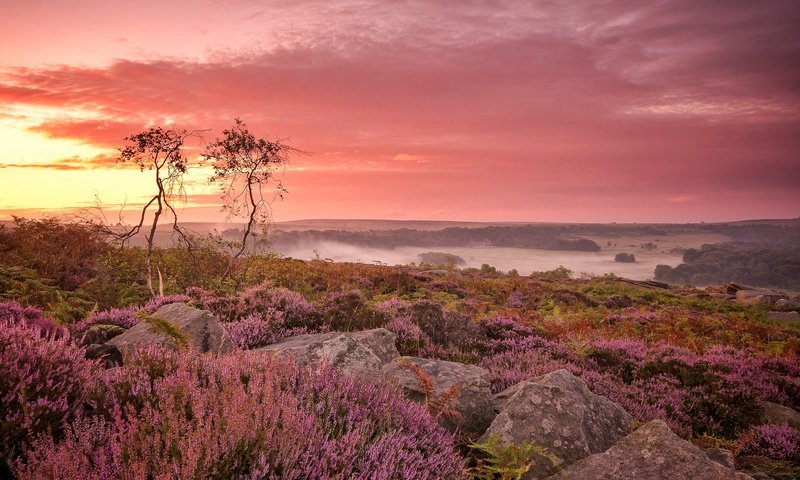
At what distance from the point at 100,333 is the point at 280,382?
13.4 feet

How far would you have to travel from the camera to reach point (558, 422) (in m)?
4.36

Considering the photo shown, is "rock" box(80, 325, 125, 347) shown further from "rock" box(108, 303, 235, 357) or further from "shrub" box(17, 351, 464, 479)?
"shrub" box(17, 351, 464, 479)

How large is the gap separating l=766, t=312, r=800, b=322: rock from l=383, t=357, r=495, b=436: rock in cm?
2217

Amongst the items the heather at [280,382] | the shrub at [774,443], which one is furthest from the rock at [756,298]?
the shrub at [774,443]

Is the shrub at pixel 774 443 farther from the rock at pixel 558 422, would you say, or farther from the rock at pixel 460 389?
the rock at pixel 460 389

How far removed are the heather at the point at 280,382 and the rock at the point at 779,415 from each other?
0.18 metres

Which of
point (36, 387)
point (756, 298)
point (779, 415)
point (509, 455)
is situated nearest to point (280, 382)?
point (36, 387)

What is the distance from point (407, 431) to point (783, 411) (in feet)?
23.3

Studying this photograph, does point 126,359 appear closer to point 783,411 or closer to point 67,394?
point 67,394

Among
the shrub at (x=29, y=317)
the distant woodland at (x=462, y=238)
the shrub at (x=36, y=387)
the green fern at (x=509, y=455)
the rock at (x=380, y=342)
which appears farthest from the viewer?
the distant woodland at (x=462, y=238)

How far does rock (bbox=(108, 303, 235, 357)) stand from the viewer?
16.5 ft

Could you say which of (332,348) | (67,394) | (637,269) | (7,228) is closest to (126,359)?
(67,394)

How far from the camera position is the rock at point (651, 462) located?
3.52 m

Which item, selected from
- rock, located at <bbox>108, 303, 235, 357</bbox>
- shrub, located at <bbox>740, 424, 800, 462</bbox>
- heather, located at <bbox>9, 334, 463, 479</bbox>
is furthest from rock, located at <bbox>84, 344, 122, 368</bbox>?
shrub, located at <bbox>740, 424, 800, 462</bbox>
